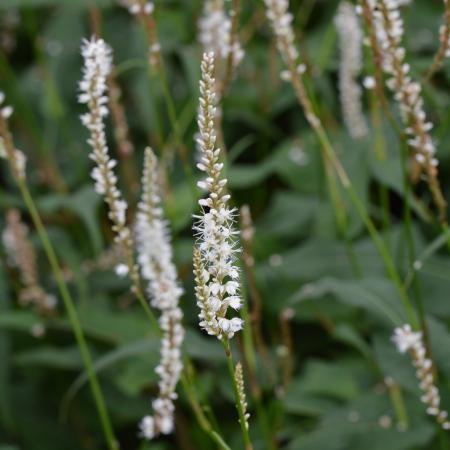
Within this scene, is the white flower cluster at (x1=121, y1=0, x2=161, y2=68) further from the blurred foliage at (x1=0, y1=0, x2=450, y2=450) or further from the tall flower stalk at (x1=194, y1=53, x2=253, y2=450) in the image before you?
the tall flower stalk at (x1=194, y1=53, x2=253, y2=450)

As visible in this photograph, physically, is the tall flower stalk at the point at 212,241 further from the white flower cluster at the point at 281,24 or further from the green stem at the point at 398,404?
the green stem at the point at 398,404

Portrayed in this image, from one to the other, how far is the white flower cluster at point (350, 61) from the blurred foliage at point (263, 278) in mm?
89

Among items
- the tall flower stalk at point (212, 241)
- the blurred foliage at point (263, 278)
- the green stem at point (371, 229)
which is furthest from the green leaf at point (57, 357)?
the tall flower stalk at point (212, 241)

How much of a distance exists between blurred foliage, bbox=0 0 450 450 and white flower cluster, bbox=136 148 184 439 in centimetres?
16

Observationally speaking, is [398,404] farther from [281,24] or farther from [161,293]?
[281,24]

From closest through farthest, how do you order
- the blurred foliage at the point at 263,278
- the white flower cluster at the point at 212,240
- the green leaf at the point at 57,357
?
the white flower cluster at the point at 212,240 < the blurred foliage at the point at 263,278 < the green leaf at the point at 57,357

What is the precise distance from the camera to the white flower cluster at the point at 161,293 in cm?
133

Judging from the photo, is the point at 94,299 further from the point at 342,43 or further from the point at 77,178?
the point at 342,43

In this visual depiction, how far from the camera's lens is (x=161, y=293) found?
137 cm

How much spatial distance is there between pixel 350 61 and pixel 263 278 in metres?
0.67

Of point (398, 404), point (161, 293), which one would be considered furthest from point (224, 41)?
point (398, 404)

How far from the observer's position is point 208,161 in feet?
2.97

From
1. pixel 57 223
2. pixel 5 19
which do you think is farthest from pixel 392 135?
pixel 5 19

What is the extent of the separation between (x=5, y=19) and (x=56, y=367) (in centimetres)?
162
